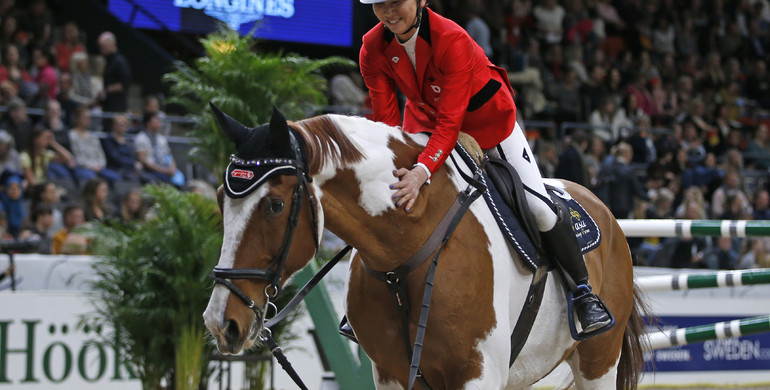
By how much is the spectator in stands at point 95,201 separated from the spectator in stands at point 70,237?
0.31m

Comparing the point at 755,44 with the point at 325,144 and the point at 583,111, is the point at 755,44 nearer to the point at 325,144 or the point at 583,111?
the point at 583,111

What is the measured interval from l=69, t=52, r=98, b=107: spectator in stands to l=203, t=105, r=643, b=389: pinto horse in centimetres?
817

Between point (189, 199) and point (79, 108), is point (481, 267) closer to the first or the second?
point (189, 199)

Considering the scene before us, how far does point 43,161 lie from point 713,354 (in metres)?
7.15

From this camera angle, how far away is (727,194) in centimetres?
1246

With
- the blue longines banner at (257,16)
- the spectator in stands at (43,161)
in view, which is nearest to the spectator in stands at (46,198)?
the spectator in stands at (43,161)

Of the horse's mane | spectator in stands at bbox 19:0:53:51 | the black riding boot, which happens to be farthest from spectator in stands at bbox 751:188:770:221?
the horse's mane

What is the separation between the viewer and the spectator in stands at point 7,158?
9047mm

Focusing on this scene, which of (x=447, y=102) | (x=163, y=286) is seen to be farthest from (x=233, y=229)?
(x=163, y=286)

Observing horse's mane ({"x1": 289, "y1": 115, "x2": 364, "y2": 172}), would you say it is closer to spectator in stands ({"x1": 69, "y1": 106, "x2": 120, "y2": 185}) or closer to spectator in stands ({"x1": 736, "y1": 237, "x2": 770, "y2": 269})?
spectator in stands ({"x1": 69, "y1": 106, "x2": 120, "y2": 185})

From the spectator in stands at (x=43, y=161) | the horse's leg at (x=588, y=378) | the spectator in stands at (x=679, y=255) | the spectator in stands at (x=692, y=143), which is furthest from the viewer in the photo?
the spectator in stands at (x=692, y=143)

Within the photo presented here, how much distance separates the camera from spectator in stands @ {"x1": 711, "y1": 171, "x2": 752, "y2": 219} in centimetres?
1213

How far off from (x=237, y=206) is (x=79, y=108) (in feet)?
24.7

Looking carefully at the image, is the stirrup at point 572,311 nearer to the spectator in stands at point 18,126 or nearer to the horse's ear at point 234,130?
the horse's ear at point 234,130
